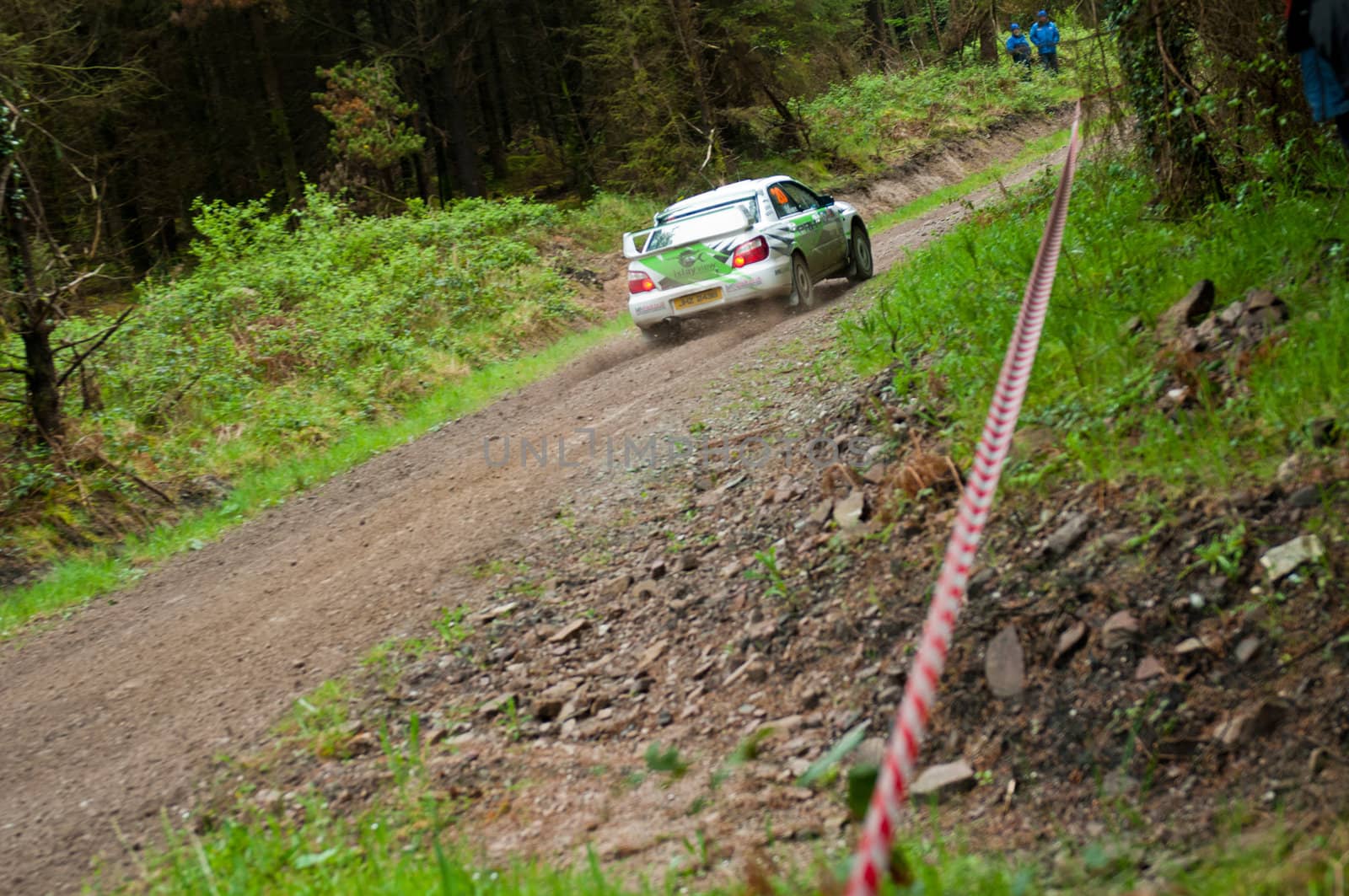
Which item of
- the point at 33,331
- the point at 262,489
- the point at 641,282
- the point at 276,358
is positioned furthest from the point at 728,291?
the point at 33,331

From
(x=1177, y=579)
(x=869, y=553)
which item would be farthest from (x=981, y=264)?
(x=1177, y=579)

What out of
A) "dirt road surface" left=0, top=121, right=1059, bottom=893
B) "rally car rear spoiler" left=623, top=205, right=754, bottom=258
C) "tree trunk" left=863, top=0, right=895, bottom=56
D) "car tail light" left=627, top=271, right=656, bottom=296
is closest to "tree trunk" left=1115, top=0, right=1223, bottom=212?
"dirt road surface" left=0, top=121, right=1059, bottom=893

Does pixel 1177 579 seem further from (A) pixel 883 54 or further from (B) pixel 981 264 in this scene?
(A) pixel 883 54

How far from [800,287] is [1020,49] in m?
24.1

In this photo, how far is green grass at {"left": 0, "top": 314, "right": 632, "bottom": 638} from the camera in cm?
943

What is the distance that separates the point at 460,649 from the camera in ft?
19.6

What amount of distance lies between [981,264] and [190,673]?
6.26 metres

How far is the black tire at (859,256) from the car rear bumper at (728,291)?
2.07m

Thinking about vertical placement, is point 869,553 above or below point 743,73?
below

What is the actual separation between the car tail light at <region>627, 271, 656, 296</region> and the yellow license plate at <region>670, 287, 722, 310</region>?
1.20ft

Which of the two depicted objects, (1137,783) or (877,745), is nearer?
(1137,783)

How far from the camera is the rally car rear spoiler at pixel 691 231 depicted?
13102mm

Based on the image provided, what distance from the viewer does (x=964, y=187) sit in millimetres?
24047

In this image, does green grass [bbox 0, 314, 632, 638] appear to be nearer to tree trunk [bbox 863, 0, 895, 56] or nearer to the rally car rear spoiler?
the rally car rear spoiler
